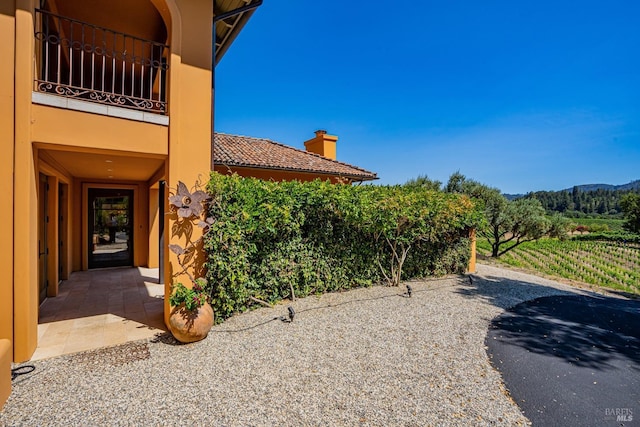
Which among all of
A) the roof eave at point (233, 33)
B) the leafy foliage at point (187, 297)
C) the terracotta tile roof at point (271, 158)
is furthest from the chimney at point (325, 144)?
the leafy foliage at point (187, 297)

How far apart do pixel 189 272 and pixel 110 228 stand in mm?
8802

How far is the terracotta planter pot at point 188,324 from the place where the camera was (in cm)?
528

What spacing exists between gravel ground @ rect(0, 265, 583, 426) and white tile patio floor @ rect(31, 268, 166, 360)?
0.53 metres

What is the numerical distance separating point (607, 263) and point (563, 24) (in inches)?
857

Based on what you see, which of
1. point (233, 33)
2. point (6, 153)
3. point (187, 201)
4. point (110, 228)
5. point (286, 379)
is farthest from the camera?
point (110, 228)

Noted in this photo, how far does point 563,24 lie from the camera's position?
10469 mm

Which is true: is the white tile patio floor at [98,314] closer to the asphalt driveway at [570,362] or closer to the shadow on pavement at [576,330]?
the asphalt driveway at [570,362]

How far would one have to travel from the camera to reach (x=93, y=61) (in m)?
5.16

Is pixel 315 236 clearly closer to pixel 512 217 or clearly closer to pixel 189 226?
pixel 189 226

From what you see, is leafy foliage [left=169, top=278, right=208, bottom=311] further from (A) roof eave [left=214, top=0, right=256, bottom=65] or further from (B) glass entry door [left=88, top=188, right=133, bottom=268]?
(B) glass entry door [left=88, top=188, right=133, bottom=268]

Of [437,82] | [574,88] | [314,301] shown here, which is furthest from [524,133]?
[314,301]

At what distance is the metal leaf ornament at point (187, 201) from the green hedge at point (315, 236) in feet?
1.23

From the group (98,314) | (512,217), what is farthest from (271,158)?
(512,217)

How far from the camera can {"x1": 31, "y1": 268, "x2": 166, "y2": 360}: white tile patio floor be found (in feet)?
17.9
